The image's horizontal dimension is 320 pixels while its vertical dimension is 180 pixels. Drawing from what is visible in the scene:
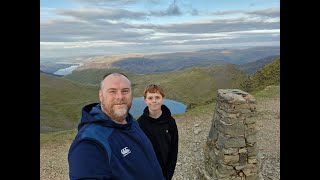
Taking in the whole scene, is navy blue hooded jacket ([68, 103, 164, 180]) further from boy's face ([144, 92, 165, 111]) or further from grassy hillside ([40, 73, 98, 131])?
grassy hillside ([40, 73, 98, 131])

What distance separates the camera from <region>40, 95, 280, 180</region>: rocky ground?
546 inches

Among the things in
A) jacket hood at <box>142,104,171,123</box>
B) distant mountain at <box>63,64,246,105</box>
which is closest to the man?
jacket hood at <box>142,104,171,123</box>

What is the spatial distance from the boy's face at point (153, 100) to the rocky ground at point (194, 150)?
704cm

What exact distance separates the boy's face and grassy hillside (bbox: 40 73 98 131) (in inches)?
2618

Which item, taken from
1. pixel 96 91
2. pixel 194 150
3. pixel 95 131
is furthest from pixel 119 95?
pixel 96 91

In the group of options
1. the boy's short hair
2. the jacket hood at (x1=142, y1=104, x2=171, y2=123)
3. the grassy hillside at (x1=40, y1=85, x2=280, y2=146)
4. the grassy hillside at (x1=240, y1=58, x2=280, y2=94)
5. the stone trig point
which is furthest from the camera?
the grassy hillside at (x1=240, y1=58, x2=280, y2=94)

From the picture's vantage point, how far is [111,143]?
398 cm

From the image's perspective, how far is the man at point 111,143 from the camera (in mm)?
3646

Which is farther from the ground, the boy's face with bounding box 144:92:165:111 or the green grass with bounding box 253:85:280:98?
the boy's face with bounding box 144:92:165:111

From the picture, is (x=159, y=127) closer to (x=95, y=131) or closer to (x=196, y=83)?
(x=95, y=131)

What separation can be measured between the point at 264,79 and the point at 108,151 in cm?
3112

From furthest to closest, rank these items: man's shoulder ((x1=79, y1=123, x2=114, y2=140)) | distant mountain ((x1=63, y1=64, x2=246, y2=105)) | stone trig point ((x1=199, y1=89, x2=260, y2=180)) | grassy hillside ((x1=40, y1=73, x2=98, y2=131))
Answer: distant mountain ((x1=63, y1=64, x2=246, y2=105)) < grassy hillside ((x1=40, y1=73, x2=98, y2=131)) < stone trig point ((x1=199, y1=89, x2=260, y2=180)) < man's shoulder ((x1=79, y1=123, x2=114, y2=140))
